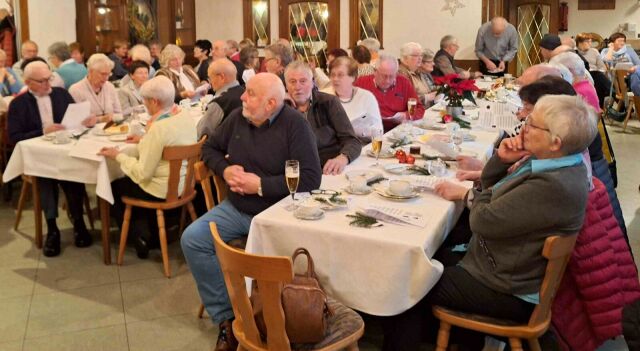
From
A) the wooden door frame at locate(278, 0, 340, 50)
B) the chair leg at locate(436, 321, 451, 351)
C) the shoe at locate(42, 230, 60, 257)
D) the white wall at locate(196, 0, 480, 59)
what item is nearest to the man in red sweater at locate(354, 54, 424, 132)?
the shoe at locate(42, 230, 60, 257)

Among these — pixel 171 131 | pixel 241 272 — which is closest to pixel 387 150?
pixel 171 131

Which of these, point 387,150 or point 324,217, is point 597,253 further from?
point 387,150

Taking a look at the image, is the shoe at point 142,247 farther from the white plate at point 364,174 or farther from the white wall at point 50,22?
the white wall at point 50,22

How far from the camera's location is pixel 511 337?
Result: 8.36 ft

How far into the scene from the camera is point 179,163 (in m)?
4.00

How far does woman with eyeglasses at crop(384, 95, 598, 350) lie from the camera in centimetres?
238

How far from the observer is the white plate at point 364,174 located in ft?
10.9

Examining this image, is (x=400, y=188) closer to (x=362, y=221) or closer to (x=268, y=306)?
(x=362, y=221)

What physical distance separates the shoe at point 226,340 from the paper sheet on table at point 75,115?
95.6 inches

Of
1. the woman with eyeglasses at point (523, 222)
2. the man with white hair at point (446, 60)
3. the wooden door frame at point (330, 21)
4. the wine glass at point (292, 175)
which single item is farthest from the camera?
the wooden door frame at point (330, 21)

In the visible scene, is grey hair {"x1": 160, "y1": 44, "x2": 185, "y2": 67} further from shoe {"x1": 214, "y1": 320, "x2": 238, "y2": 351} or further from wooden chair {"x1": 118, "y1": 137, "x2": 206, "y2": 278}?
shoe {"x1": 214, "y1": 320, "x2": 238, "y2": 351}

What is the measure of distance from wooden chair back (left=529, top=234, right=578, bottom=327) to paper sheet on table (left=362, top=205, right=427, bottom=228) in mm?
494

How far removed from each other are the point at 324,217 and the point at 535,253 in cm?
82

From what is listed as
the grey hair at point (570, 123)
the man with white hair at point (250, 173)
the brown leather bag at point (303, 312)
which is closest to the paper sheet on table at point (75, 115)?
the man with white hair at point (250, 173)
